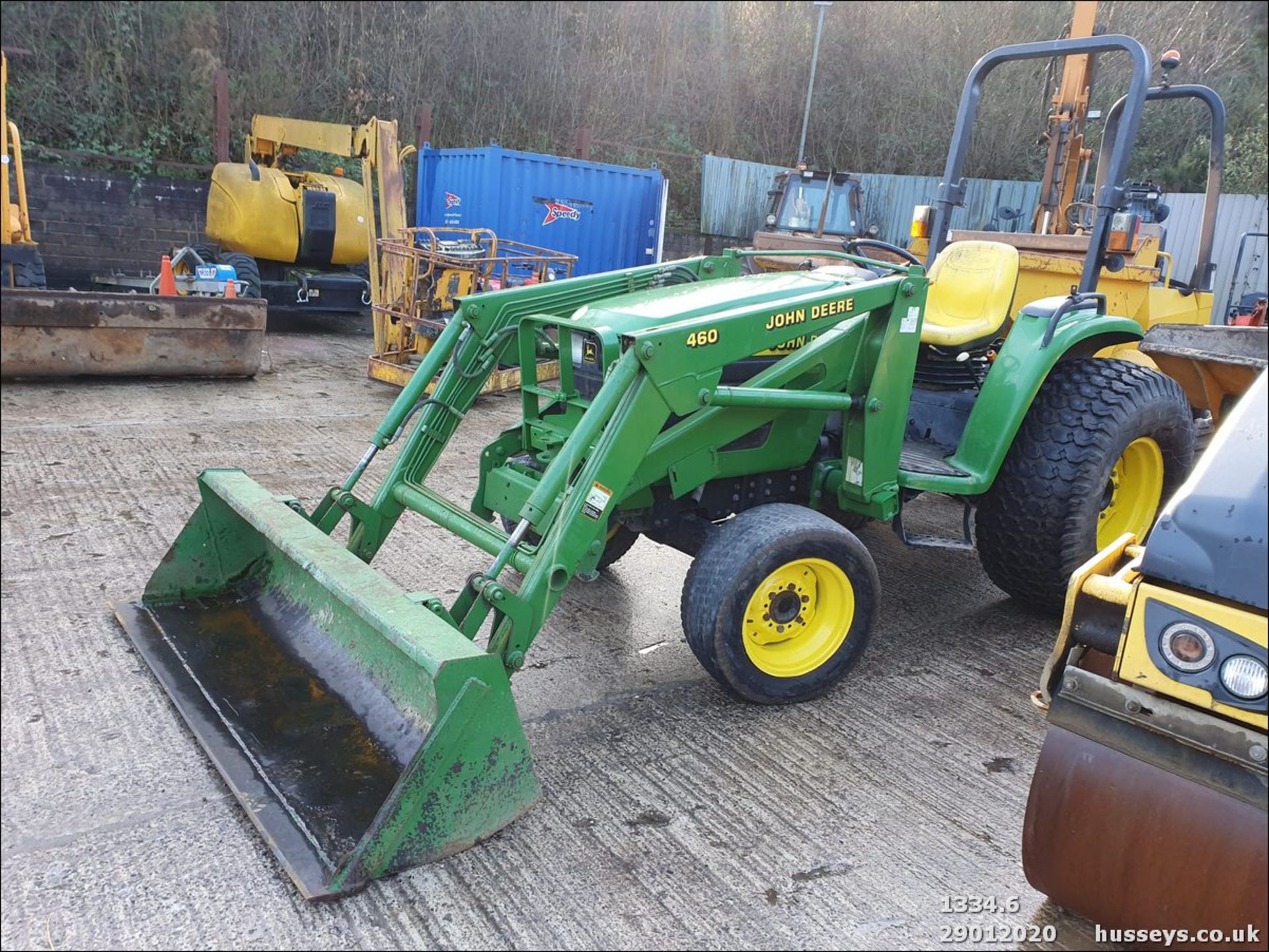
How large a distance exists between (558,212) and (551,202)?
15 centimetres

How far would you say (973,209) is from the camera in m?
17.9

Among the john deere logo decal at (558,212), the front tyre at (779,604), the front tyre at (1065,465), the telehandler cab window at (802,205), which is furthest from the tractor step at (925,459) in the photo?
the telehandler cab window at (802,205)

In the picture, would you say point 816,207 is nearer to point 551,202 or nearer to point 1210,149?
point 551,202

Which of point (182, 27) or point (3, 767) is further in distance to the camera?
point (182, 27)

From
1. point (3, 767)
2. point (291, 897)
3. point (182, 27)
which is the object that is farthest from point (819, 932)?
point (182, 27)

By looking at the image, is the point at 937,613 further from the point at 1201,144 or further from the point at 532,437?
the point at 1201,144

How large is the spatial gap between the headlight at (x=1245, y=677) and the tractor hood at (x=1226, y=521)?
108mm

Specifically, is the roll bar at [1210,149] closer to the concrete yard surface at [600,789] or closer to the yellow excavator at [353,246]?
the concrete yard surface at [600,789]

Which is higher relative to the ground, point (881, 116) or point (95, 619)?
point (881, 116)

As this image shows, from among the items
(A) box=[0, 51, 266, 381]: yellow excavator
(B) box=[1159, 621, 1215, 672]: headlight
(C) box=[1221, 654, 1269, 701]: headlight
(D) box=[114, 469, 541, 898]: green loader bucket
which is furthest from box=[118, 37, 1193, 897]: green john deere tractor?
(A) box=[0, 51, 266, 381]: yellow excavator

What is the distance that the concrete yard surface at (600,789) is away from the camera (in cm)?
239

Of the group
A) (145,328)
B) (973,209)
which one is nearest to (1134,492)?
(145,328)

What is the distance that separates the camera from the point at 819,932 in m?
2.43

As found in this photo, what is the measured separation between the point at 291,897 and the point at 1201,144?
1966cm
